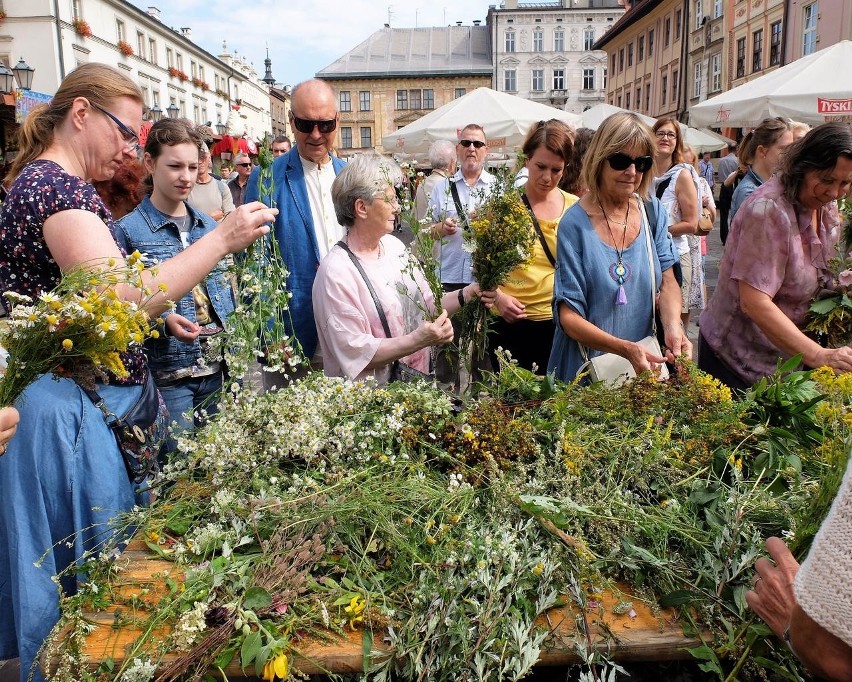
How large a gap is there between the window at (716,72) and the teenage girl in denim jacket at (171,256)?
32.3 meters

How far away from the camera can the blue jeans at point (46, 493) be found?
2000mm

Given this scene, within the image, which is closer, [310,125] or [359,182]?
[359,182]

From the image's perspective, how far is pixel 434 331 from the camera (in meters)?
2.73

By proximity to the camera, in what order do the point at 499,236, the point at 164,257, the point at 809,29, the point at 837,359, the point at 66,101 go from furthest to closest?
the point at 809,29
the point at 164,257
the point at 499,236
the point at 837,359
the point at 66,101

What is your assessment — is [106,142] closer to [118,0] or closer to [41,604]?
[41,604]

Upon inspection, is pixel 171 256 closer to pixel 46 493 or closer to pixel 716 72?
pixel 46 493

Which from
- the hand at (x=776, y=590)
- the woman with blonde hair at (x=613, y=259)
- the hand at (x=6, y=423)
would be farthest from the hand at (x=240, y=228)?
the hand at (x=776, y=590)

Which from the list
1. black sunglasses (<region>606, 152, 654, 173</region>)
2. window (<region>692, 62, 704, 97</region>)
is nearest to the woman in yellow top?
black sunglasses (<region>606, 152, 654, 173</region>)

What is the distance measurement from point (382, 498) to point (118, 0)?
39.2m

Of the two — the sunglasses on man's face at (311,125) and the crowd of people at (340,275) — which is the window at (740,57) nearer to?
the crowd of people at (340,275)

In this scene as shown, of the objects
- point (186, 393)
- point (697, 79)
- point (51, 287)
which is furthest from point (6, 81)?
point (697, 79)

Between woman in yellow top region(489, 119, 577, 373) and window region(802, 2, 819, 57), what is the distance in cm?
2220

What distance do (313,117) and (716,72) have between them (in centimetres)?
3244

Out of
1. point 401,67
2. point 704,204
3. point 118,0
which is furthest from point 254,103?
point 704,204
